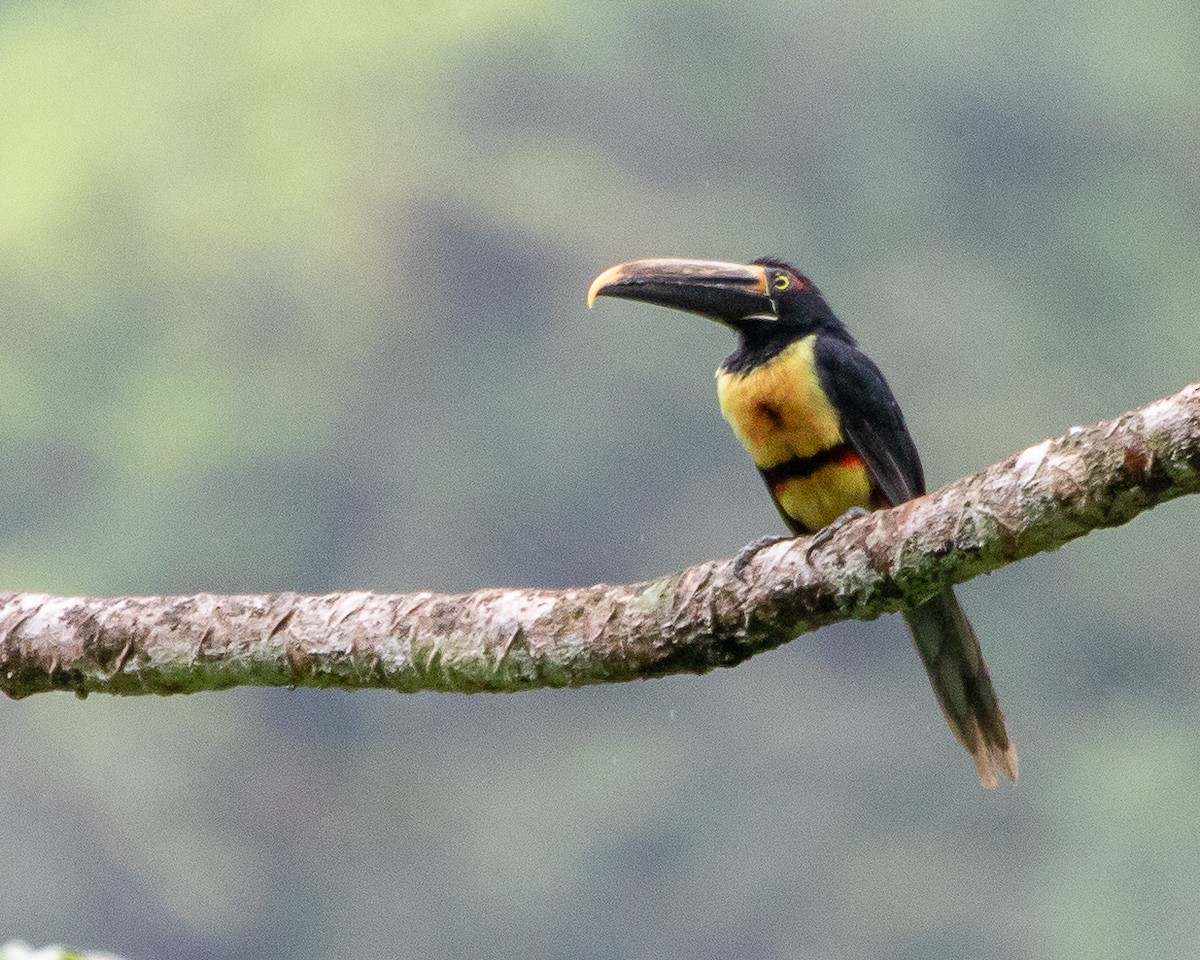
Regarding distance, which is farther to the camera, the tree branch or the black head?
the black head

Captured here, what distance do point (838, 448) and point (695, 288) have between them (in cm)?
58

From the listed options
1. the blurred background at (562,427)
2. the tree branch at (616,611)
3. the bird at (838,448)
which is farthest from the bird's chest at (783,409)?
the blurred background at (562,427)

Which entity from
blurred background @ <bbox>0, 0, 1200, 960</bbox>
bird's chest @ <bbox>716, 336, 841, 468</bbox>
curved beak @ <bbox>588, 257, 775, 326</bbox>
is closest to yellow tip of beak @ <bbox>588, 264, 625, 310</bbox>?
curved beak @ <bbox>588, 257, 775, 326</bbox>

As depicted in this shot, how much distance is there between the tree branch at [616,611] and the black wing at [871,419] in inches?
44.0

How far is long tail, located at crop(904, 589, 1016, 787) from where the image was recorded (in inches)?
140

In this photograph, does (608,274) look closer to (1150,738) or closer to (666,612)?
(666,612)

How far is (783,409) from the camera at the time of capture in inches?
143

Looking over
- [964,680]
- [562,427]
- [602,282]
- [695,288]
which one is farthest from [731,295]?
[562,427]

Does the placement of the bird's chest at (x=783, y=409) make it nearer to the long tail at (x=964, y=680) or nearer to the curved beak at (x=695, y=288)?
the curved beak at (x=695, y=288)

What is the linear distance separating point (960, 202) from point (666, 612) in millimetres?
9002

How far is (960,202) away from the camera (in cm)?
1090

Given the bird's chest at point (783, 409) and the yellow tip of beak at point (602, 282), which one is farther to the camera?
the yellow tip of beak at point (602, 282)

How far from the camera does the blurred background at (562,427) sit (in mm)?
9141

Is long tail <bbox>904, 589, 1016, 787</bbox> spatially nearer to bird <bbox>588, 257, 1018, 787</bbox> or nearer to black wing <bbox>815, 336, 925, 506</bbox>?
bird <bbox>588, 257, 1018, 787</bbox>
